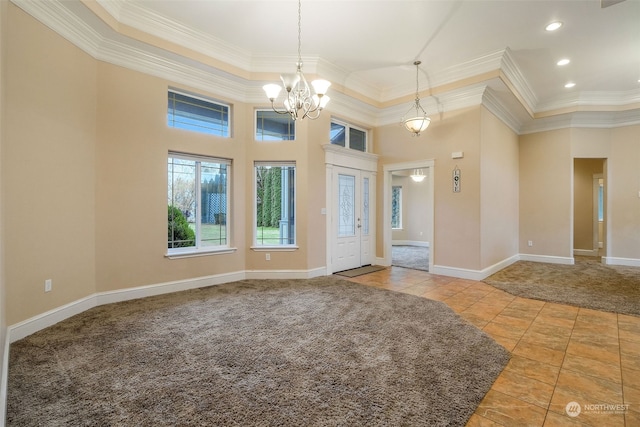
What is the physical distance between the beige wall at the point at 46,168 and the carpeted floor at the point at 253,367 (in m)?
0.53

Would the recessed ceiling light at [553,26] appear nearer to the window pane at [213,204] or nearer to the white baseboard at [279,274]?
the white baseboard at [279,274]

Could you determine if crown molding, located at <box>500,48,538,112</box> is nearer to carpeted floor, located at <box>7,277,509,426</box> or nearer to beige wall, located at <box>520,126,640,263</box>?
beige wall, located at <box>520,126,640,263</box>

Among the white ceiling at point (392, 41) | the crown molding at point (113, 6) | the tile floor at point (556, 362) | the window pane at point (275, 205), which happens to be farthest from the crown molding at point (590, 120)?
the crown molding at point (113, 6)

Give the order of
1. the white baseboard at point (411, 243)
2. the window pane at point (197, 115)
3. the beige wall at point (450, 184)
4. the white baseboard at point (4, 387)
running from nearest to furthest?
the white baseboard at point (4, 387) < the window pane at point (197, 115) < the beige wall at point (450, 184) < the white baseboard at point (411, 243)

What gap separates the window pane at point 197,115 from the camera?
450 cm

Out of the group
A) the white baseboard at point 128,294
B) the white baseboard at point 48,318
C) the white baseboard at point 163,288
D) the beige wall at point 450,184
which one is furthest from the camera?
the beige wall at point 450,184

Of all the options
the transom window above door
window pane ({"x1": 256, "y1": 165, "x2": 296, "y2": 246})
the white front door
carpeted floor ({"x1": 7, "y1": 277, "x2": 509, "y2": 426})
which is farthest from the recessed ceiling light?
window pane ({"x1": 256, "y1": 165, "x2": 296, "y2": 246})

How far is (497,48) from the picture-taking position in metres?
4.55

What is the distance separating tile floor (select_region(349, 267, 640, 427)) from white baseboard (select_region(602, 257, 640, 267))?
4.34 m

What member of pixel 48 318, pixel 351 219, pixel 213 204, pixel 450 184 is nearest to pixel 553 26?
pixel 450 184

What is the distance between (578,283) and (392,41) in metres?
5.14

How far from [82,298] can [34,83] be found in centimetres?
246

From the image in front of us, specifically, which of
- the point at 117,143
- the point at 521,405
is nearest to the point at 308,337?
the point at 521,405

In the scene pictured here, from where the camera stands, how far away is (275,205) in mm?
5367
